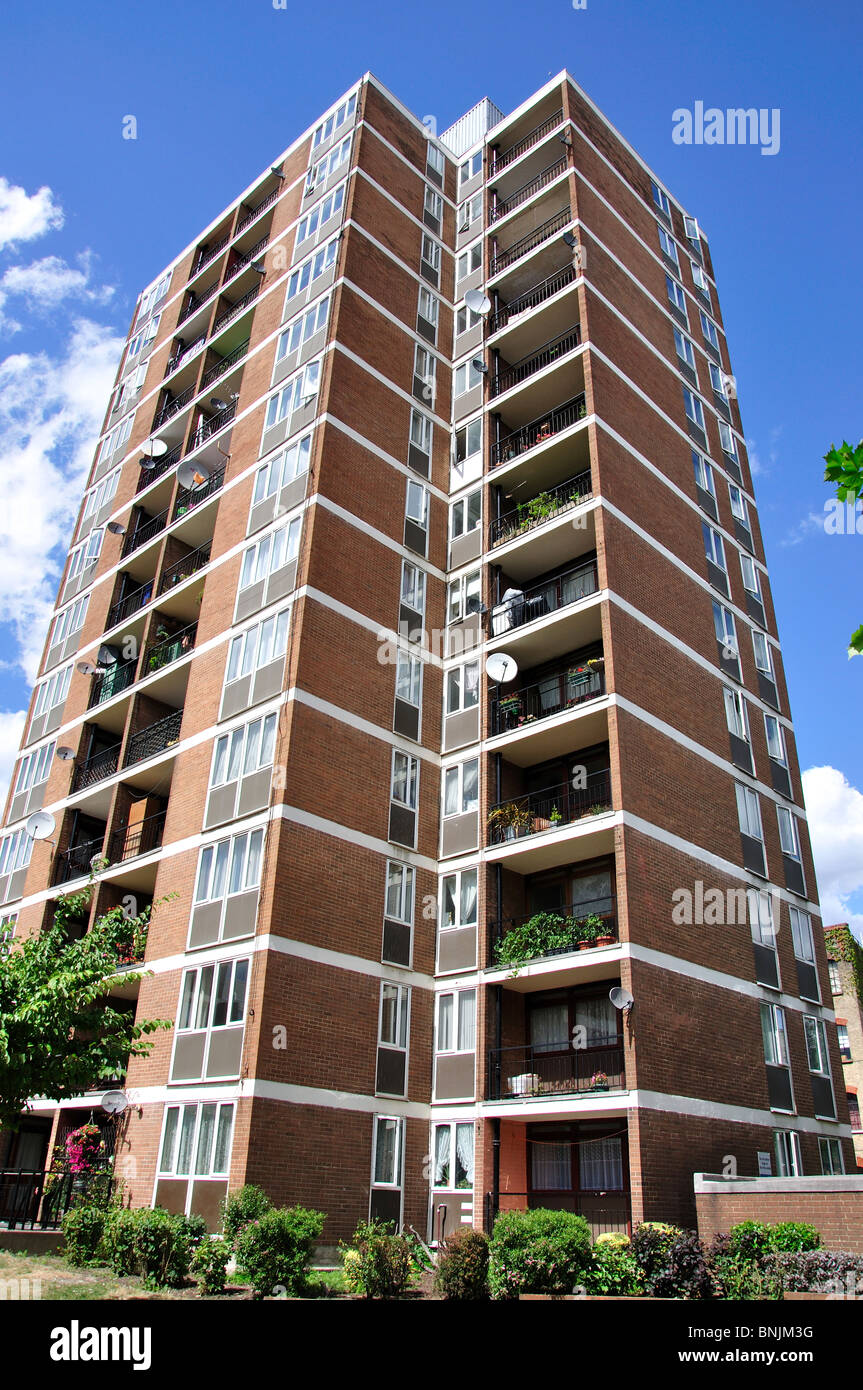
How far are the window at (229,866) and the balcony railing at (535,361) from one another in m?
15.7

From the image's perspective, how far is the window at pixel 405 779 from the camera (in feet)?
77.2

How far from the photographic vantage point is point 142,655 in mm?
29453

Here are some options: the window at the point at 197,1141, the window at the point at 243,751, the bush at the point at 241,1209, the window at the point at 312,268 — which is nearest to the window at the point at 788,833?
the window at the point at 243,751

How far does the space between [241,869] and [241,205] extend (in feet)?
90.3

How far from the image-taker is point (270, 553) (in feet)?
81.8

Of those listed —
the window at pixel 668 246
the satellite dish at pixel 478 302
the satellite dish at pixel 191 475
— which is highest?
the window at pixel 668 246

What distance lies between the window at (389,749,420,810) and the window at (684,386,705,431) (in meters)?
15.8

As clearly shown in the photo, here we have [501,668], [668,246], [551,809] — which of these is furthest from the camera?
[668,246]

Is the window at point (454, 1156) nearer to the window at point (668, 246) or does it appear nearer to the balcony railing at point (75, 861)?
the balcony railing at point (75, 861)

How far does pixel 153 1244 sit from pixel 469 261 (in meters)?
29.7

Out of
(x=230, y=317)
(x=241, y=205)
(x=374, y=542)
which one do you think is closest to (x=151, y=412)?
(x=230, y=317)

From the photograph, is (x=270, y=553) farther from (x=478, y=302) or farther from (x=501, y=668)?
(x=478, y=302)

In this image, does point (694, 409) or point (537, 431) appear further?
point (694, 409)

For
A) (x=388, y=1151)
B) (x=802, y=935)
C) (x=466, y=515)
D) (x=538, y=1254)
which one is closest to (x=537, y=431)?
(x=466, y=515)
